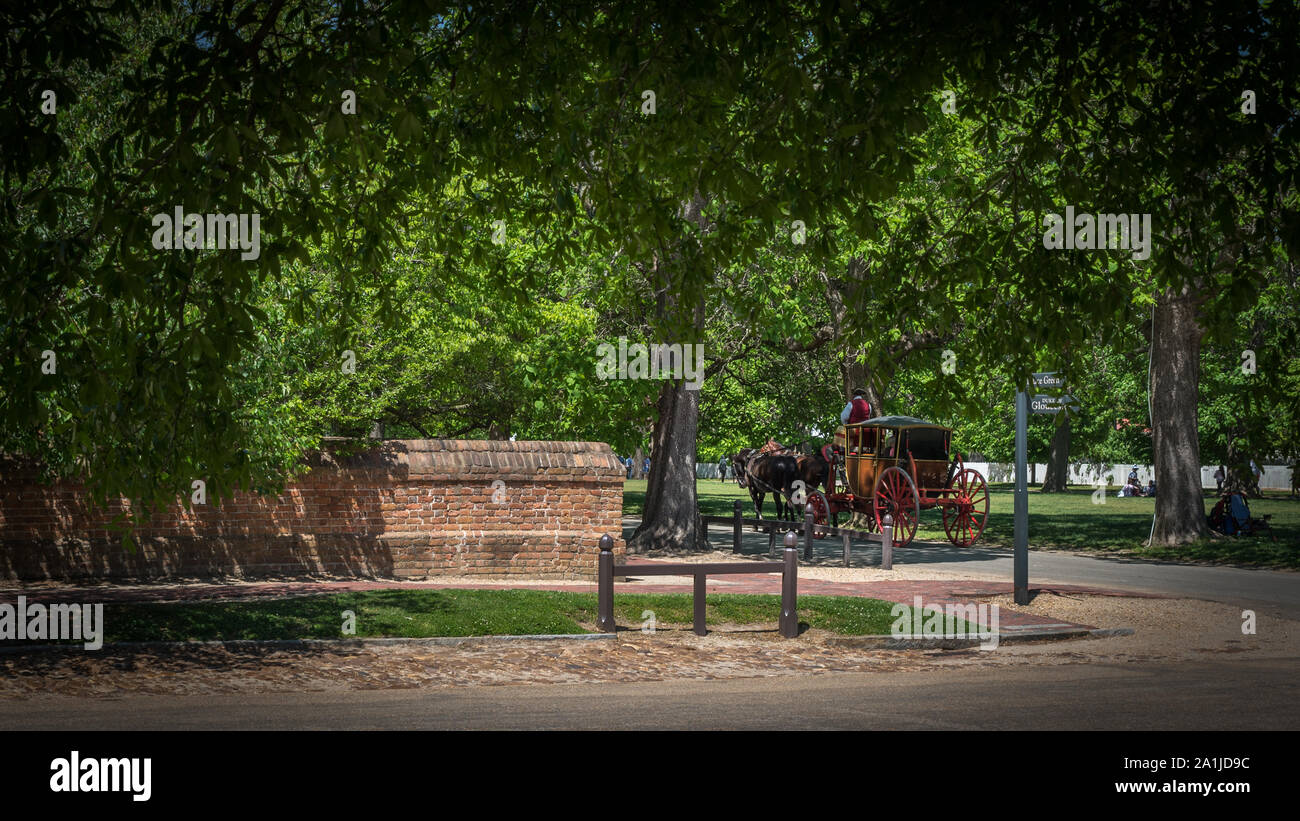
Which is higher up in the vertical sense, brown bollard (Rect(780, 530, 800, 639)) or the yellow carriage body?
the yellow carriage body

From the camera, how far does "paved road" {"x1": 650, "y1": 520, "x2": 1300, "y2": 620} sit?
18906 mm

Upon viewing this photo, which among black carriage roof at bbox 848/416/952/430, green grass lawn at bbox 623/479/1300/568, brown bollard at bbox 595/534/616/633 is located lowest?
green grass lawn at bbox 623/479/1300/568

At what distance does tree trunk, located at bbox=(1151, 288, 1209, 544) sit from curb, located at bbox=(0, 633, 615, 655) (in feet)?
63.7

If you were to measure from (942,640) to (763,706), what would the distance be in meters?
5.03

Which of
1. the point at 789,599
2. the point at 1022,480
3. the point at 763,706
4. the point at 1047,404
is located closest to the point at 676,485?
the point at 1022,480

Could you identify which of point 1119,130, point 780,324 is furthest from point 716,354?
point 1119,130

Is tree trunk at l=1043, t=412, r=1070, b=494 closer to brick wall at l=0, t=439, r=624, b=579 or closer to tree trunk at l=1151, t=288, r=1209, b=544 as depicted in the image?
tree trunk at l=1151, t=288, r=1209, b=544

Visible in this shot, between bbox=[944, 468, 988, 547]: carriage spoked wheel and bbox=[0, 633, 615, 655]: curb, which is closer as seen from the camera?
bbox=[0, 633, 615, 655]: curb

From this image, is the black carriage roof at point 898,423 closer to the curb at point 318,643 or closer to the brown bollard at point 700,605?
the brown bollard at point 700,605

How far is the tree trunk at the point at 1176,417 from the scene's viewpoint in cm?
2822

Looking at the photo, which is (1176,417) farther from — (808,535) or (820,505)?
(808,535)

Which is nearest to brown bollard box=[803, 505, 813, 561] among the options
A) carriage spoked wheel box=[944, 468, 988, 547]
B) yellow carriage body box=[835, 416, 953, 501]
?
yellow carriage body box=[835, 416, 953, 501]

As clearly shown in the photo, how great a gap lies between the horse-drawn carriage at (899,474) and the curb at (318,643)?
14.5m

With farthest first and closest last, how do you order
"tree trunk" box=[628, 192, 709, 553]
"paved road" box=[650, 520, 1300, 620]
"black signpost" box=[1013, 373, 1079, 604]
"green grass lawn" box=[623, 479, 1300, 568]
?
"tree trunk" box=[628, 192, 709, 553]
"green grass lawn" box=[623, 479, 1300, 568]
"paved road" box=[650, 520, 1300, 620]
"black signpost" box=[1013, 373, 1079, 604]
